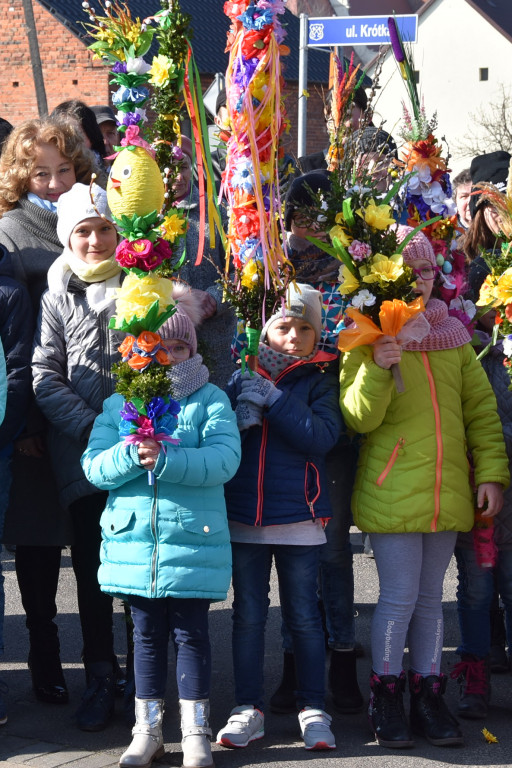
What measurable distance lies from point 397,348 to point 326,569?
3.77 ft

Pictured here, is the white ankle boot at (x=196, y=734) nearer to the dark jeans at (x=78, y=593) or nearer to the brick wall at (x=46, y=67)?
the dark jeans at (x=78, y=593)

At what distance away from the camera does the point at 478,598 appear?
4.50 metres

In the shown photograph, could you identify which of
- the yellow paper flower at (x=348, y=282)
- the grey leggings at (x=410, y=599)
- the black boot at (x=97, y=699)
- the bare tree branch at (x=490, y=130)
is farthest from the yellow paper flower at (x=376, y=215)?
the bare tree branch at (x=490, y=130)

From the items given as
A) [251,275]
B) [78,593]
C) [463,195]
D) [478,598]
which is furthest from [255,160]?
[463,195]

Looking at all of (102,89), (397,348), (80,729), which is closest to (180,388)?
(397,348)

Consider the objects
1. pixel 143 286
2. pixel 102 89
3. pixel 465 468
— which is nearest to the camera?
pixel 143 286

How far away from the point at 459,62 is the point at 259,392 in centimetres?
4003

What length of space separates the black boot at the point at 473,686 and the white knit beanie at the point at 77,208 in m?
2.26

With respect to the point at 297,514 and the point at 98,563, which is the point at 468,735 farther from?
the point at 98,563

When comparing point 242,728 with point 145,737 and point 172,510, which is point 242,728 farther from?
point 172,510

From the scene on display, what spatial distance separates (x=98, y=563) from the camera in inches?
174

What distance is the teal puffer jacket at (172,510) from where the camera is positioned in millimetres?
3854

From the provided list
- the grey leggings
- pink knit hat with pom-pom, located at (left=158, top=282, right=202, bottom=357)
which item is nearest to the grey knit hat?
pink knit hat with pom-pom, located at (left=158, top=282, right=202, bottom=357)

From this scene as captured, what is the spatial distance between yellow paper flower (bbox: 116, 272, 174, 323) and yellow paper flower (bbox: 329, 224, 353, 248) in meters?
0.65
